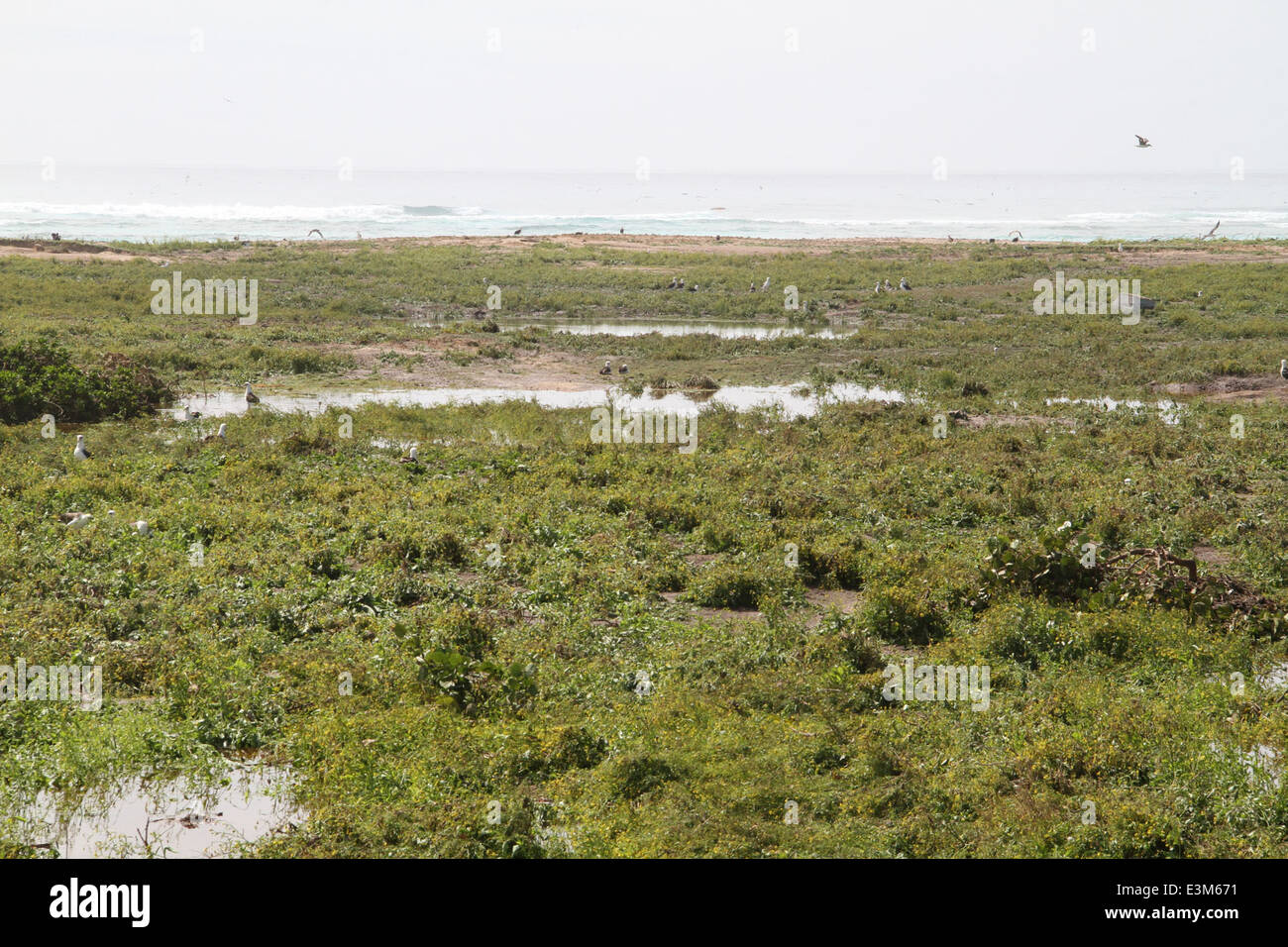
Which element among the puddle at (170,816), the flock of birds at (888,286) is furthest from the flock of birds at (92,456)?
the flock of birds at (888,286)

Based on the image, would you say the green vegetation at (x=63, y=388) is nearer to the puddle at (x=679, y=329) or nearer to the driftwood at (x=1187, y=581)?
the puddle at (x=679, y=329)

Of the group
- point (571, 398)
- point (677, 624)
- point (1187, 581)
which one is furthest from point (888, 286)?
point (677, 624)

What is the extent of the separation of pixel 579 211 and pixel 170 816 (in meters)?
102

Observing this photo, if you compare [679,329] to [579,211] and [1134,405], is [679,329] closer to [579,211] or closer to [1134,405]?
[1134,405]

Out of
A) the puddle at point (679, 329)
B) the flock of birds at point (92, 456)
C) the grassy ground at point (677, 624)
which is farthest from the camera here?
the puddle at point (679, 329)

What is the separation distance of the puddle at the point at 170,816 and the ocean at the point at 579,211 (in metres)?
62.7

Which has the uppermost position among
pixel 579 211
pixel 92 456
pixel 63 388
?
pixel 579 211

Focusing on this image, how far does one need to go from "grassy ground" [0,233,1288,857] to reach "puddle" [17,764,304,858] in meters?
0.20

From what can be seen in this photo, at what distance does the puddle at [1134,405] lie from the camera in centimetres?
2043

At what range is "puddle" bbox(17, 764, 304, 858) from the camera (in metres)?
6.98

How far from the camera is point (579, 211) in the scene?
106 meters

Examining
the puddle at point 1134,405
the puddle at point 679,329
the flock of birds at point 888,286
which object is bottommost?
the puddle at point 1134,405

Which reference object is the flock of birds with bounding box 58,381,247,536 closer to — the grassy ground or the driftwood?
the grassy ground

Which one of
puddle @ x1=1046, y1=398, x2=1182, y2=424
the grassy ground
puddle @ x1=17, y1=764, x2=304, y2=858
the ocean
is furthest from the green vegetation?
the ocean
